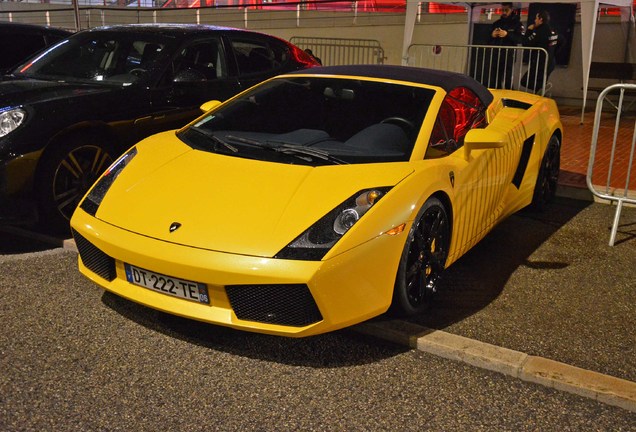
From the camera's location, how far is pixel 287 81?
4.88 metres

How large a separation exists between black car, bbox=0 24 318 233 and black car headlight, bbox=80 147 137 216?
41.1 inches

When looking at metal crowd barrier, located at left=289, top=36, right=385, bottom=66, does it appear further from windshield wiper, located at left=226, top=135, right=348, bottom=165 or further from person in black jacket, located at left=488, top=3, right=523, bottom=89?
windshield wiper, located at left=226, top=135, right=348, bottom=165

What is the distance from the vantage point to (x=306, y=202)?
11.5ft

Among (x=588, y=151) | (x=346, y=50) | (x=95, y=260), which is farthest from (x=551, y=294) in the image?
(x=346, y=50)

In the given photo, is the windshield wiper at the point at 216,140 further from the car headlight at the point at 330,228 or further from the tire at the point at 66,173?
the tire at the point at 66,173

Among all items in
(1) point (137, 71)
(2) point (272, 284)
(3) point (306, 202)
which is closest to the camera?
(2) point (272, 284)

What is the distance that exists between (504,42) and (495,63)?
0.36m

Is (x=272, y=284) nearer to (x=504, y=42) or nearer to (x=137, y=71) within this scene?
(x=137, y=71)

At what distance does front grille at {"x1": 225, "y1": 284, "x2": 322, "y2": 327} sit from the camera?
3.21 metres

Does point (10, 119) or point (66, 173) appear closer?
point (10, 119)

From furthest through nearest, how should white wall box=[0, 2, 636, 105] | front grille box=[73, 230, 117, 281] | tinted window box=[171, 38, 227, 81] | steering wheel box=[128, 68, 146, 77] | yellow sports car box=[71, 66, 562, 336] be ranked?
white wall box=[0, 2, 636, 105] → tinted window box=[171, 38, 227, 81] → steering wheel box=[128, 68, 146, 77] → front grille box=[73, 230, 117, 281] → yellow sports car box=[71, 66, 562, 336]

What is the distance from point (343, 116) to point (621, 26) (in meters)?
9.66

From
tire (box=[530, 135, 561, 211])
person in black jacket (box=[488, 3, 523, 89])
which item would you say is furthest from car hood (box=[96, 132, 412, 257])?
person in black jacket (box=[488, 3, 523, 89])

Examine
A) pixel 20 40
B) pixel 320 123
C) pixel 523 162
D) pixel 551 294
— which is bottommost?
pixel 551 294
